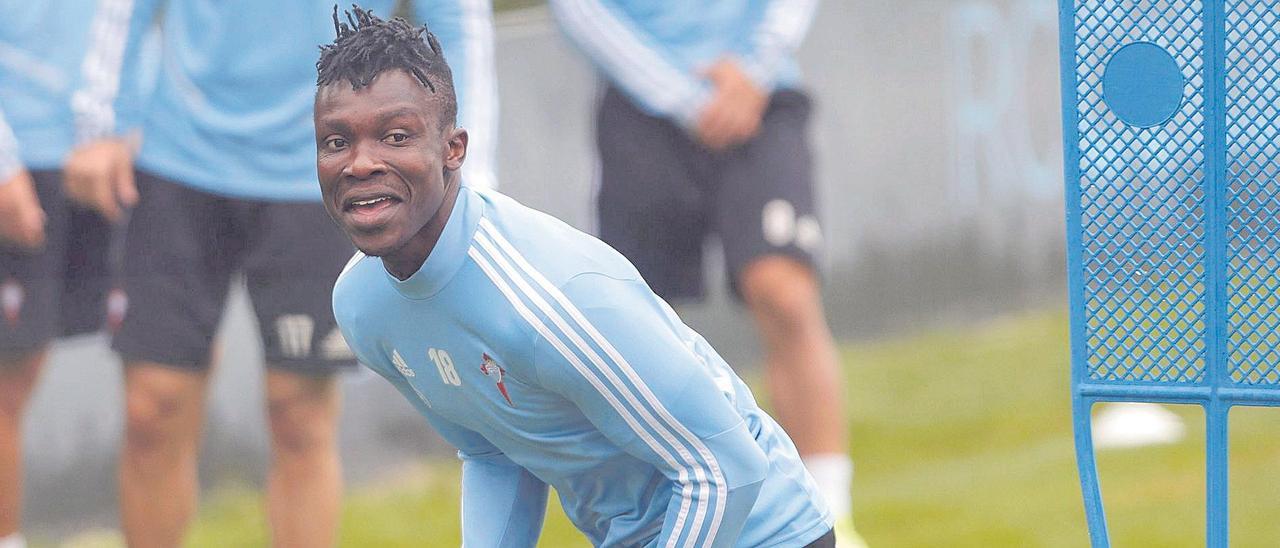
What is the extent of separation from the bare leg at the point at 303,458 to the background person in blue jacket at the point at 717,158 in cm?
100

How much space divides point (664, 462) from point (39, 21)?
102 inches

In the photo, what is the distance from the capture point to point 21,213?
14.2 feet

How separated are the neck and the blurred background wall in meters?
2.23

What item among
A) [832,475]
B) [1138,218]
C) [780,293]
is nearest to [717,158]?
[780,293]

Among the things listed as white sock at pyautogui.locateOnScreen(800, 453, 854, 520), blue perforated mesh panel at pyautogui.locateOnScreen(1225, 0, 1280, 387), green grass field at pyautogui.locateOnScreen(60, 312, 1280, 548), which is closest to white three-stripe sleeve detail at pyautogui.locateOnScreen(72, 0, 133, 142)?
green grass field at pyautogui.locateOnScreen(60, 312, 1280, 548)

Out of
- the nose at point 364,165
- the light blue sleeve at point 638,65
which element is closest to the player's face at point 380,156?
the nose at point 364,165

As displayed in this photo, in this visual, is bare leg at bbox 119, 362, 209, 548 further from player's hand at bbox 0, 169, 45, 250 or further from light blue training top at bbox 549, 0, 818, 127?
light blue training top at bbox 549, 0, 818, 127

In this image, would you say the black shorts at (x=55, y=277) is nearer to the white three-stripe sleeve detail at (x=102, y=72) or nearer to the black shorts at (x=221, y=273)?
the white three-stripe sleeve detail at (x=102, y=72)

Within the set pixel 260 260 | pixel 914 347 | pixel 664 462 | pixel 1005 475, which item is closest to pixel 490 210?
pixel 664 462

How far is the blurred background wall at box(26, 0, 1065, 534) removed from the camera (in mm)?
4824

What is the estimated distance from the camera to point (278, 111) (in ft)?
13.7

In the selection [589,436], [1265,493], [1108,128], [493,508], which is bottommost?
[1265,493]

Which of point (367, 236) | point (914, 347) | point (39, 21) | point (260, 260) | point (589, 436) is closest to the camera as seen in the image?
point (367, 236)

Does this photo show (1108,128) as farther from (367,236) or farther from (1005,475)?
(1005,475)
